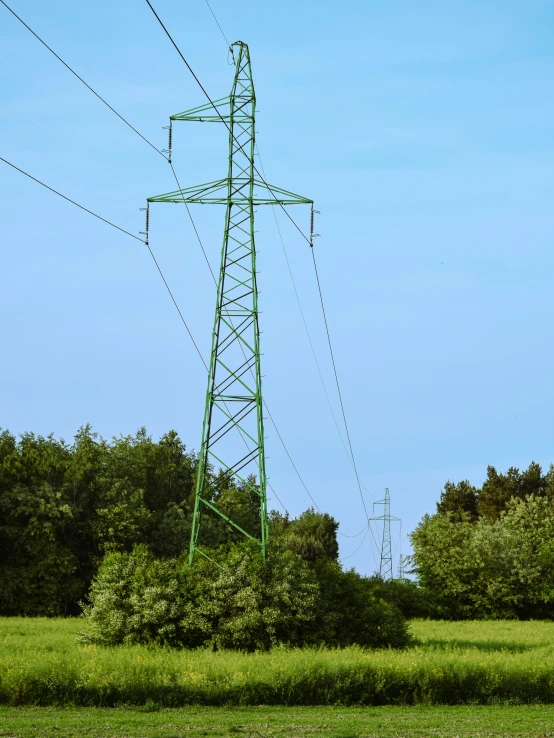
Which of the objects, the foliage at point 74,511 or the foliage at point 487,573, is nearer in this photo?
the foliage at point 74,511

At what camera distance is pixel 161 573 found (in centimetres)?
2980

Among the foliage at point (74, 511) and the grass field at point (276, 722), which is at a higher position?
the foliage at point (74, 511)

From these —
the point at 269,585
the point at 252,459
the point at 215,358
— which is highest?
the point at 215,358

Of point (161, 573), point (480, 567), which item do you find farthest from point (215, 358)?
point (480, 567)

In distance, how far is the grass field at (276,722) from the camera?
53.2ft

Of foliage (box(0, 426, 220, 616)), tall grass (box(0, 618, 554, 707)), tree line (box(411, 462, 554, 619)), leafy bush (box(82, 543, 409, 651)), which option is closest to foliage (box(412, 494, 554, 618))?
tree line (box(411, 462, 554, 619))

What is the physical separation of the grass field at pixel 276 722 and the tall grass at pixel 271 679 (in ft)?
2.14

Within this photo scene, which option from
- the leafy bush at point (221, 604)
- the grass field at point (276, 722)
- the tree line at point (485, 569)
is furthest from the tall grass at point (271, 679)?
the tree line at point (485, 569)

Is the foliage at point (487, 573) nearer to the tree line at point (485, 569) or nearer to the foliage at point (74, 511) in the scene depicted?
the tree line at point (485, 569)

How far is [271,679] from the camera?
Answer: 2075cm

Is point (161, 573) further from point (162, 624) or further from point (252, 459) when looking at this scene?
point (252, 459)

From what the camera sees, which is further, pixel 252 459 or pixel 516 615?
pixel 516 615

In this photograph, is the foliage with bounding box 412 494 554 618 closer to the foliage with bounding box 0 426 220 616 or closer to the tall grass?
the foliage with bounding box 0 426 220 616

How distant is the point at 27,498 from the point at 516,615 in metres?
34.7
